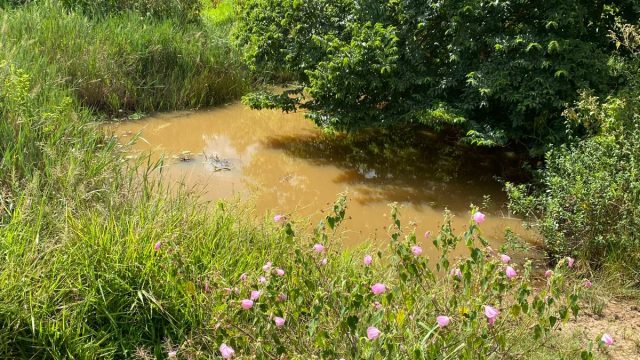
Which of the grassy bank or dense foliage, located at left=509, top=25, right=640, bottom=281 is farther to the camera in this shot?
dense foliage, located at left=509, top=25, right=640, bottom=281

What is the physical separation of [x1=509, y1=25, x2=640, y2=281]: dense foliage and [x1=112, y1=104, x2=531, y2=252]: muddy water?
836 mm

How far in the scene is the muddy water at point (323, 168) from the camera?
643 centimetres

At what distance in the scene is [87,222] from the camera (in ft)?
12.6

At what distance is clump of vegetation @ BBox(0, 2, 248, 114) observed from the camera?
26.8ft

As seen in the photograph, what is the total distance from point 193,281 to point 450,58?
4.32 meters

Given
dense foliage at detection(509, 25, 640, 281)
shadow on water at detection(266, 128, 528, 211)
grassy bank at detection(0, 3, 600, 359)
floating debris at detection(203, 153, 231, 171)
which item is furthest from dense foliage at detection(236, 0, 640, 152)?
grassy bank at detection(0, 3, 600, 359)

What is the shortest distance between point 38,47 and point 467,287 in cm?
679

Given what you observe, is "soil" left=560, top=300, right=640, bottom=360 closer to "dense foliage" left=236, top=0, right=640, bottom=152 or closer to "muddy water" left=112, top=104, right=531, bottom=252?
"muddy water" left=112, top=104, right=531, bottom=252

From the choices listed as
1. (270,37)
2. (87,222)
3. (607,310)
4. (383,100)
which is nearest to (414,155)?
(383,100)

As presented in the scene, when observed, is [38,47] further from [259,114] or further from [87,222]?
[87,222]

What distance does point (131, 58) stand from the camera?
8688 millimetres

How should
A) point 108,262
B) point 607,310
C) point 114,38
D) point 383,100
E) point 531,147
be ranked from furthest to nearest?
point 114,38
point 383,100
point 531,147
point 607,310
point 108,262

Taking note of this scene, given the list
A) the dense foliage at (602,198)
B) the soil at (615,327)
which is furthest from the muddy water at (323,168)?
the soil at (615,327)

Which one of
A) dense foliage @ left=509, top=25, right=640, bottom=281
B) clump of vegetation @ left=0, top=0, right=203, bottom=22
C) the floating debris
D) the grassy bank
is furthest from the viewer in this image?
clump of vegetation @ left=0, top=0, right=203, bottom=22
